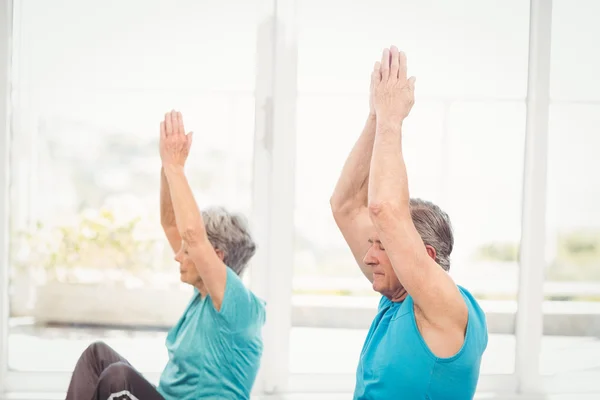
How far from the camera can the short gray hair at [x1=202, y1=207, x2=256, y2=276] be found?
7.55 feet

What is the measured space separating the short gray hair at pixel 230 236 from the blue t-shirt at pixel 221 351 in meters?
0.15

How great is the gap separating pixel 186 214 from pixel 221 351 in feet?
1.36

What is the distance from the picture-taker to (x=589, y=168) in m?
3.16

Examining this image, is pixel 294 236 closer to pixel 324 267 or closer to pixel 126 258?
pixel 324 267

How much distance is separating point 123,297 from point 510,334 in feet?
5.45

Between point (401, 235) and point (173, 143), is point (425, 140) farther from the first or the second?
point (401, 235)

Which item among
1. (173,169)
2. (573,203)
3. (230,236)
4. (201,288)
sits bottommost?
(201,288)

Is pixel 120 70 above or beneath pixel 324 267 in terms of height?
above

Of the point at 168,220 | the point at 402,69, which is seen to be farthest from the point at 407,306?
the point at 168,220

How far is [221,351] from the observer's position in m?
2.15

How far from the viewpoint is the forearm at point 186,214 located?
2.12 m

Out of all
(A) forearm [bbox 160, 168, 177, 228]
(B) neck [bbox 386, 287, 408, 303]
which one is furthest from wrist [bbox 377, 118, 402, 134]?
(A) forearm [bbox 160, 168, 177, 228]

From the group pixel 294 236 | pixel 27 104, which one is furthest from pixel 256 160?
pixel 27 104

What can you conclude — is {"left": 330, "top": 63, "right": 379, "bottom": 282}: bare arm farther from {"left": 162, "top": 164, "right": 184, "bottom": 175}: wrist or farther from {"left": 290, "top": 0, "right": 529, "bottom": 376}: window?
{"left": 290, "top": 0, "right": 529, "bottom": 376}: window
